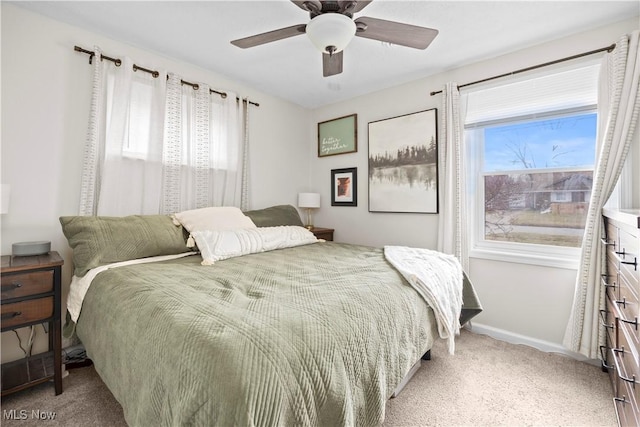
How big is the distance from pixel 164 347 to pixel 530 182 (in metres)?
2.89

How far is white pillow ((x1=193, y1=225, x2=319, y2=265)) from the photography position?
2.00 m

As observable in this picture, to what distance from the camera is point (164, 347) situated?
0.93 meters

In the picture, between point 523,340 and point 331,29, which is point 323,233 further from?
point 331,29

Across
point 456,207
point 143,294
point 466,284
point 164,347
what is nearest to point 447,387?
point 466,284

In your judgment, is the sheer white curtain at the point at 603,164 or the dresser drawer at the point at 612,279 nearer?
the dresser drawer at the point at 612,279

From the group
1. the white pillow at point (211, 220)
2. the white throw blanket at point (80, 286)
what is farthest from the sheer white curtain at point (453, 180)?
the white throw blanket at point (80, 286)

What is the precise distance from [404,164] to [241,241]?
6.23ft

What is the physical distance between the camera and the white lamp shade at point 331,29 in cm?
150

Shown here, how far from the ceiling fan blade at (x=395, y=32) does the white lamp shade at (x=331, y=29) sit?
0.41 ft

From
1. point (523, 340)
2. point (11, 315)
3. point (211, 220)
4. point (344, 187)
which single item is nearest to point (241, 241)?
point (211, 220)

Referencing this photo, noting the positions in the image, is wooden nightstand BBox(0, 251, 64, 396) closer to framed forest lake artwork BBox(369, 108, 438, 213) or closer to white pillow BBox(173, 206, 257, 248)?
white pillow BBox(173, 206, 257, 248)

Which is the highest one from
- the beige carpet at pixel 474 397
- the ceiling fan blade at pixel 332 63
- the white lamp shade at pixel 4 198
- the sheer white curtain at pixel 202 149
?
the ceiling fan blade at pixel 332 63

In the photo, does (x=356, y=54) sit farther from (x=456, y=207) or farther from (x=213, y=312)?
(x=213, y=312)

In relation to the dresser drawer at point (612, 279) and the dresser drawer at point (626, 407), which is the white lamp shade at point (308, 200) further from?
the dresser drawer at point (626, 407)
